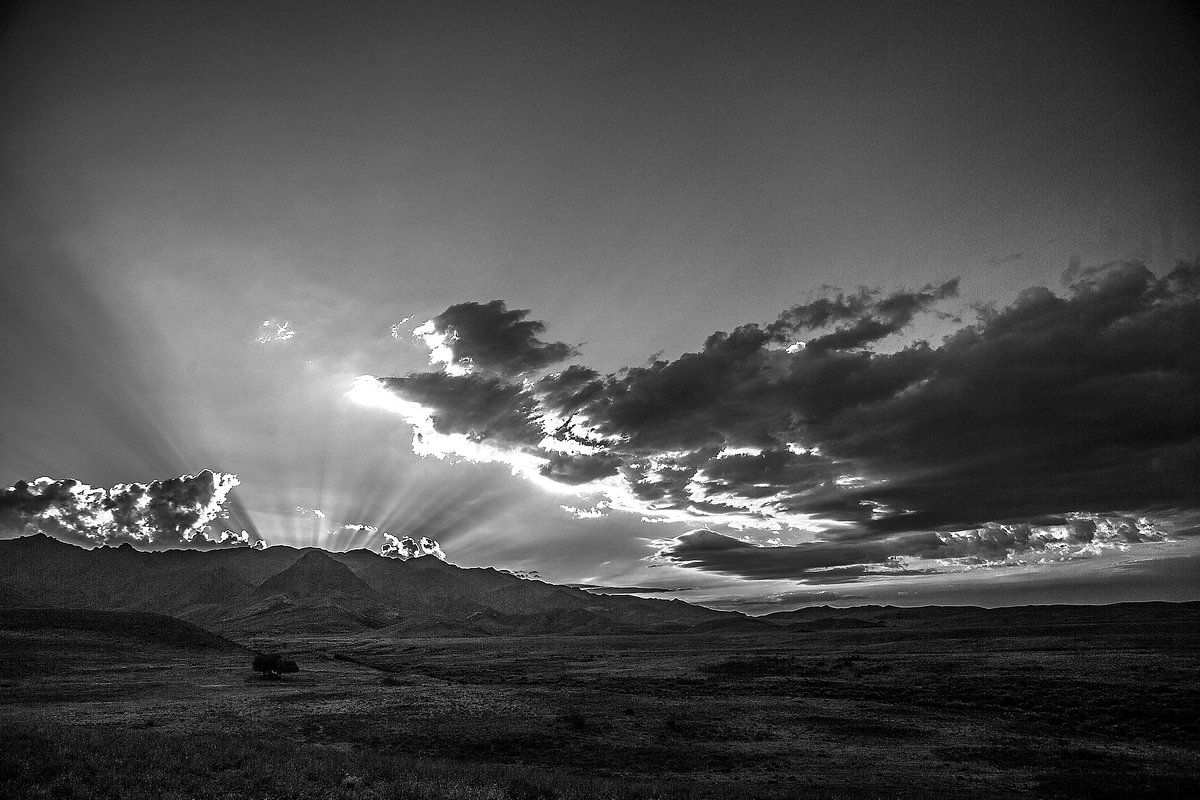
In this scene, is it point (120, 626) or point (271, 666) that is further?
point (120, 626)

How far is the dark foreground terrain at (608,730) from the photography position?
746 inches

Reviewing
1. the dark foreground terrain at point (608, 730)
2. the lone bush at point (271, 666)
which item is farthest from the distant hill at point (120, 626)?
the lone bush at point (271, 666)

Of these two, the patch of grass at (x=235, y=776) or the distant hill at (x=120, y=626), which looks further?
the distant hill at (x=120, y=626)

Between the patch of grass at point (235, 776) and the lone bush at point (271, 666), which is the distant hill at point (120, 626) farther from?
the patch of grass at point (235, 776)

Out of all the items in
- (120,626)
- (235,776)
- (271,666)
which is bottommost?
(271,666)

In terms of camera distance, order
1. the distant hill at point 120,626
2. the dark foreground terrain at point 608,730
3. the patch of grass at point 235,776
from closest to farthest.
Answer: the patch of grass at point 235,776, the dark foreground terrain at point 608,730, the distant hill at point 120,626

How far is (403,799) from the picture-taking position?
55.3 feet

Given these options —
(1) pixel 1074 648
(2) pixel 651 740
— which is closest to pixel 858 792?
(2) pixel 651 740

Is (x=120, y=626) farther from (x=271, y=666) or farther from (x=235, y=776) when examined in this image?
(x=235, y=776)

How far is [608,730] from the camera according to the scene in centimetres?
3725

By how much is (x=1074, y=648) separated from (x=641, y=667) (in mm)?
68008

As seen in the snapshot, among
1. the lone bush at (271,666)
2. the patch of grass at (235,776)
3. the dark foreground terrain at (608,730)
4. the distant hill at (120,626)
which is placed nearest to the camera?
the patch of grass at (235,776)

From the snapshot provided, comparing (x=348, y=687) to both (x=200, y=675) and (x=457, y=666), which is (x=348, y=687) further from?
(x=457, y=666)

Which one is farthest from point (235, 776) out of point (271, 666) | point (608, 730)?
point (271, 666)
